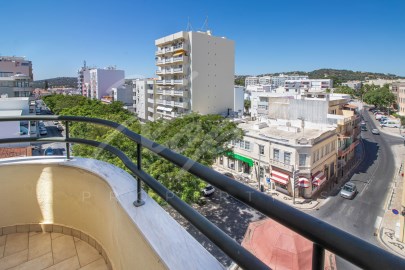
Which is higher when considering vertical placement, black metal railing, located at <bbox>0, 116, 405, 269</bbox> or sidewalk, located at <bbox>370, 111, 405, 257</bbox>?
black metal railing, located at <bbox>0, 116, 405, 269</bbox>

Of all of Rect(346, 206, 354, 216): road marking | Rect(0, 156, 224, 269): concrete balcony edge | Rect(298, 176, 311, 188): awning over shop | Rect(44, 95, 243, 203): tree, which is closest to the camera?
Rect(0, 156, 224, 269): concrete balcony edge

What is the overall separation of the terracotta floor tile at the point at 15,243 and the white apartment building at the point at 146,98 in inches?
1004

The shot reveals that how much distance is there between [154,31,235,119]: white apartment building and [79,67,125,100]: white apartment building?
19.5 meters

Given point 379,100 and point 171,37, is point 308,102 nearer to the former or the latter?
point 171,37

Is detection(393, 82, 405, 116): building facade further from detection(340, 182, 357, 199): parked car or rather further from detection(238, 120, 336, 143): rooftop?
detection(340, 182, 357, 199): parked car

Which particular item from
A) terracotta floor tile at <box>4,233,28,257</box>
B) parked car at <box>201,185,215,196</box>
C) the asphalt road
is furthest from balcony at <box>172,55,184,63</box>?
terracotta floor tile at <box>4,233,28,257</box>

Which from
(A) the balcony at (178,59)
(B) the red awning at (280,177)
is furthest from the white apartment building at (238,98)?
(B) the red awning at (280,177)

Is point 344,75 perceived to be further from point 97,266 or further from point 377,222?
point 97,266

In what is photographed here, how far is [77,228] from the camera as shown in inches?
72.4

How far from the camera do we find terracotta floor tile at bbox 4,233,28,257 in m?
1.73

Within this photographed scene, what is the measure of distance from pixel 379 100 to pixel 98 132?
139 feet

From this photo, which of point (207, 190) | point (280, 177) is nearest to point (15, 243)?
point (207, 190)

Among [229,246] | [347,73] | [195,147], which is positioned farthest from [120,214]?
[347,73]

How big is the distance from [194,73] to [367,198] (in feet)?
49.7
